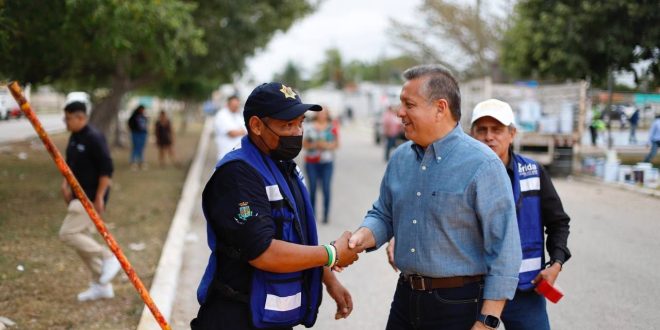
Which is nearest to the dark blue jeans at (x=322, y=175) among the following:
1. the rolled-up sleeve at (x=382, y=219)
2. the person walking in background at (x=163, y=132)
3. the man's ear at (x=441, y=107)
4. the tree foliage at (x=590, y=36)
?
the rolled-up sleeve at (x=382, y=219)

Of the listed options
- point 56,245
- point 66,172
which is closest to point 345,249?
point 66,172

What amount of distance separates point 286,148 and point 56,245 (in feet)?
20.5

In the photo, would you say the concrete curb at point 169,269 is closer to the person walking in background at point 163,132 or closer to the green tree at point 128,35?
the green tree at point 128,35

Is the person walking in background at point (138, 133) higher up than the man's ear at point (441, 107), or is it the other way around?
the man's ear at point (441, 107)

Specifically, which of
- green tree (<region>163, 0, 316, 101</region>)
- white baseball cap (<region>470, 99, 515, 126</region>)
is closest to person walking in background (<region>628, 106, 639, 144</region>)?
green tree (<region>163, 0, 316, 101</region>)

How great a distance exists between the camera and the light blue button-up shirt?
2758 millimetres

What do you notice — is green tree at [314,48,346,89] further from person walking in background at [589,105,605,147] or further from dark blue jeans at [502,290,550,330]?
Answer: dark blue jeans at [502,290,550,330]

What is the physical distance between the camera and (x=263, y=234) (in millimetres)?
2717

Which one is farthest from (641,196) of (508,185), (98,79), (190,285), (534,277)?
(98,79)

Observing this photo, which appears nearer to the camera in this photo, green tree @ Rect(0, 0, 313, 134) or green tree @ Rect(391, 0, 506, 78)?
green tree @ Rect(0, 0, 313, 134)

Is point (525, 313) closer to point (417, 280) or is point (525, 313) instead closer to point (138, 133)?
point (417, 280)

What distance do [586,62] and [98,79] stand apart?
1457 centimetres

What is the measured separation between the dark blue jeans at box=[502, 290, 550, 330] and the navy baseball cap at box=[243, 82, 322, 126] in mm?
1521

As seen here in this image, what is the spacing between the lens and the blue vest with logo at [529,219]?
11.3 ft
